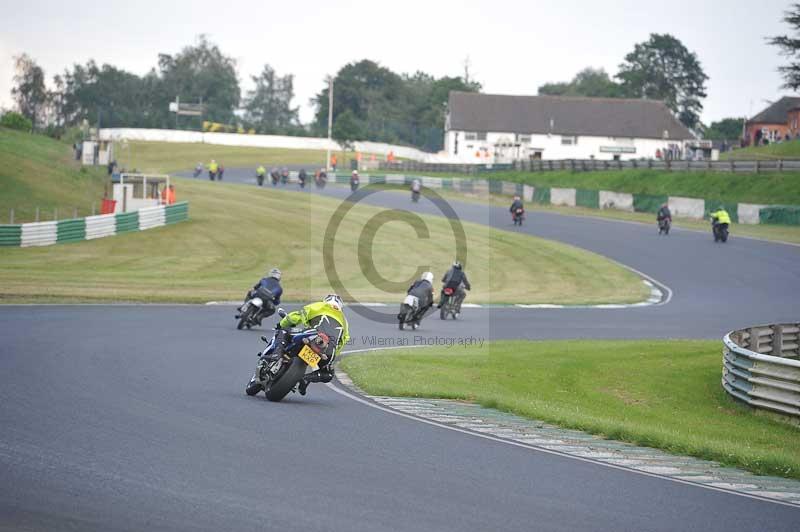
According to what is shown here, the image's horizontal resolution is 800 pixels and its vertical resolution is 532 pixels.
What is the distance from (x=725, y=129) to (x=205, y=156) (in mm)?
70720

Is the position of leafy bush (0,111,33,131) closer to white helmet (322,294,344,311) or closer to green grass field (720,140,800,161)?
green grass field (720,140,800,161)

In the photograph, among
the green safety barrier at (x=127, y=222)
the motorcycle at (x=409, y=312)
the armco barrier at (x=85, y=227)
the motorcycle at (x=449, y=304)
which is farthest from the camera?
the green safety barrier at (x=127, y=222)

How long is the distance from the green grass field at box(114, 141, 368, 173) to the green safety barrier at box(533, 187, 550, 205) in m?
30.8

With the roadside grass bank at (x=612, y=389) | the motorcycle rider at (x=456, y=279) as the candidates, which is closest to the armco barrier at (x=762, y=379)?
the roadside grass bank at (x=612, y=389)

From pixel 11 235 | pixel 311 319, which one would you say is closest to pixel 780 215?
pixel 11 235

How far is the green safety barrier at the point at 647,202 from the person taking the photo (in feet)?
196

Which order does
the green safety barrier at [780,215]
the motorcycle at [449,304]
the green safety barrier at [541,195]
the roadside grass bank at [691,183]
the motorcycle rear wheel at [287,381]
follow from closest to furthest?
1. the motorcycle rear wheel at [287,381]
2. the motorcycle at [449,304]
3. the green safety barrier at [780,215]
4. the roadside grass bank at [691,183]
5. the green safety barrier at [541,195]

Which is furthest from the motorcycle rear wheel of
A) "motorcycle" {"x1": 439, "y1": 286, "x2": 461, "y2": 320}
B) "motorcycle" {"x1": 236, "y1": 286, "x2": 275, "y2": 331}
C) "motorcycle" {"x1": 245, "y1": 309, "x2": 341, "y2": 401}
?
"motorcycle" {"x1": 439, "y1": 286, "x2": 461, "y2": 320}

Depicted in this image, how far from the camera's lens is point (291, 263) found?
126 feet

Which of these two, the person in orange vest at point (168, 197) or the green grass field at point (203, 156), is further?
the green grass field at point (203, 156)

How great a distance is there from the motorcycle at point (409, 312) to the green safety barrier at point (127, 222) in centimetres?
2232

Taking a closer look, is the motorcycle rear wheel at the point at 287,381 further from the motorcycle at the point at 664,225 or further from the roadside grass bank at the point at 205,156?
the roadside grass bank at the point at 205,156

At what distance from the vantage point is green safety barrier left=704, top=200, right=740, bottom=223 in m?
54.0

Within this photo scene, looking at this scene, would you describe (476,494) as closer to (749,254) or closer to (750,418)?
(750,418)
